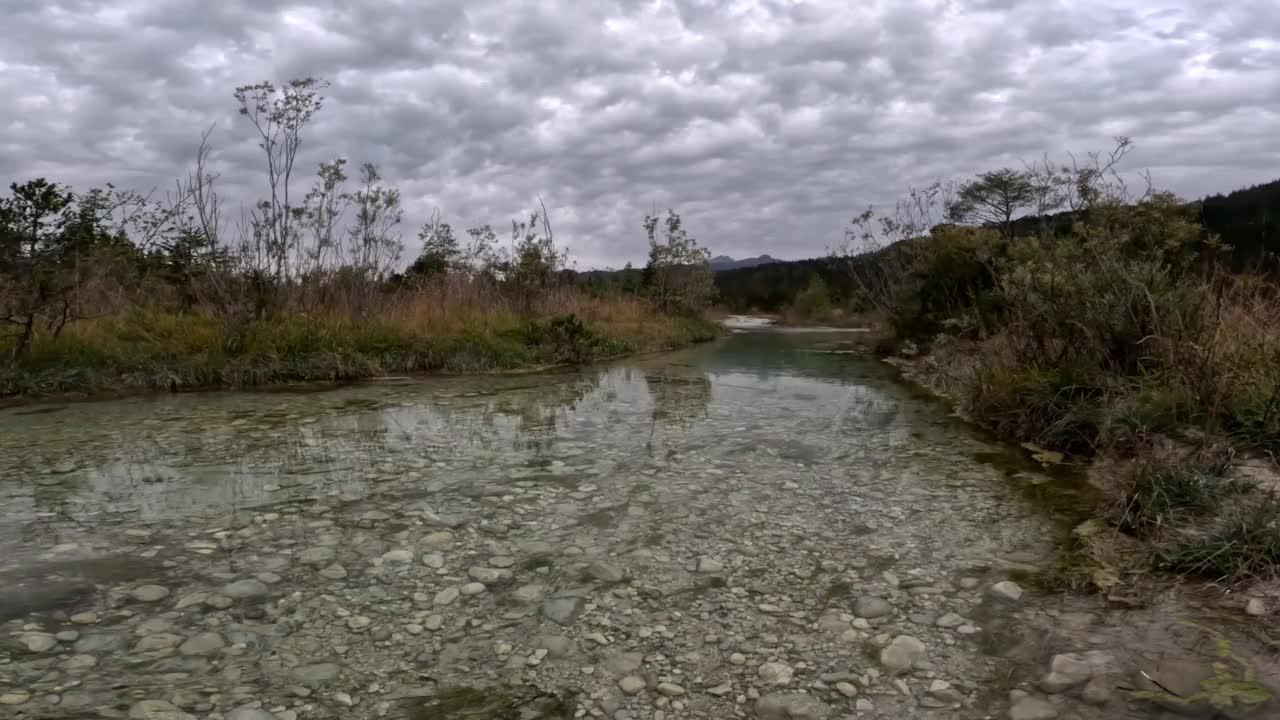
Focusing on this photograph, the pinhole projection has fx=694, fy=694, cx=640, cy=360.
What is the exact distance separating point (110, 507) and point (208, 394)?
5456 millimetres

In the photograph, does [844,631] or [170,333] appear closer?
[844,631]

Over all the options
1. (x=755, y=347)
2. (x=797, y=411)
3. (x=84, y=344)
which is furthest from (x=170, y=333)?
(x=755, y=347)

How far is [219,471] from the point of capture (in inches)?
207

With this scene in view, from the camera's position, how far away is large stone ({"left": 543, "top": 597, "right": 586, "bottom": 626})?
293cm

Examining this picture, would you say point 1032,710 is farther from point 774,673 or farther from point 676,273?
point 676,273

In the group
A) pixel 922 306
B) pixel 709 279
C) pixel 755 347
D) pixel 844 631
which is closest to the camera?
pixel 844 631

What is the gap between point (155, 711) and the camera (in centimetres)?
221

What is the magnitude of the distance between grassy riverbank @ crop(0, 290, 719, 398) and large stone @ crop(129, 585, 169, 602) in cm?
754

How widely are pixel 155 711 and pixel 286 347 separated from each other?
30.8 feet

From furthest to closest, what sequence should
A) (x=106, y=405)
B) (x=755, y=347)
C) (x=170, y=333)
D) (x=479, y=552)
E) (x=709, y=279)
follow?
1. (x=709, y=279)
2. (x=755, y=347)
3. (x=170, y=333)
4. (x=106, y=405)
5. (x=479, y=552)

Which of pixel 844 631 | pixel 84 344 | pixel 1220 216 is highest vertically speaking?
pixel 1220 216

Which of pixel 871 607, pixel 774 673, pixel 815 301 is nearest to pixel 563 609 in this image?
pixel 774 673

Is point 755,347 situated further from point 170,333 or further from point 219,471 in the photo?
point 219,471

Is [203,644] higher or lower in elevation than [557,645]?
higher
